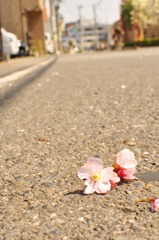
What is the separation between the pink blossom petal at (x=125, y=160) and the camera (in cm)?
192

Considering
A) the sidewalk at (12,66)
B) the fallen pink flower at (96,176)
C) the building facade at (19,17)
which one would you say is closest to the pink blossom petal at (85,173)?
the fallen pink flower at (96,176)

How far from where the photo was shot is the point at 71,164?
2.38 meters

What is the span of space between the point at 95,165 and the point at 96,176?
0.14ft

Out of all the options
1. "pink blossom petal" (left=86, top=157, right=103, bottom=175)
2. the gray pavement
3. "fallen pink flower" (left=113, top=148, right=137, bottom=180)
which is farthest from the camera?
"fallen pink flower" (left=113, top=148, right=137, bottom=180)

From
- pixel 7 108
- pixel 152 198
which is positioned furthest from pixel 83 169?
pixel 7 108

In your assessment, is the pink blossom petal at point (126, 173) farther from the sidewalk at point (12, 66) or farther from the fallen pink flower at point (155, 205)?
the sidewalk at point (12, 66)

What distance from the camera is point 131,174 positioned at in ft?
6.40

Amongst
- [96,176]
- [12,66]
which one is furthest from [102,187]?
[12,66]

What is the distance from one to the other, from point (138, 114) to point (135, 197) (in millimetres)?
2108

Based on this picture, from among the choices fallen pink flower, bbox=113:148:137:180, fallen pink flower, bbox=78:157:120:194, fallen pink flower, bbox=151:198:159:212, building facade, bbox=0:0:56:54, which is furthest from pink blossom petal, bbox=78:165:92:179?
building facade, bbox=0:0:56:54

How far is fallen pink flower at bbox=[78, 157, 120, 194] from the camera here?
71.2 inches

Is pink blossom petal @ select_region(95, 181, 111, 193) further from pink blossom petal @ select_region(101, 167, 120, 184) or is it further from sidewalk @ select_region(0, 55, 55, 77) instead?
sidewalk @ select_region(0, 55, 55, 77)

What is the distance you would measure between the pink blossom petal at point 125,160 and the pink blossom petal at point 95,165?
14 centimetres

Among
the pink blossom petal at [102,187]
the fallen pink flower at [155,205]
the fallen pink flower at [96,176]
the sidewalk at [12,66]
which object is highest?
the sidewalk at [12,66]
